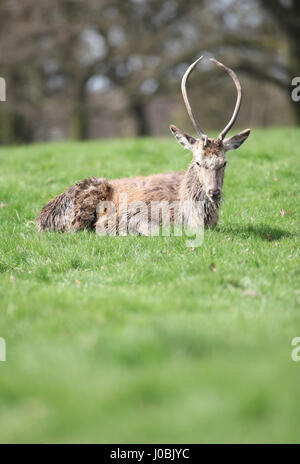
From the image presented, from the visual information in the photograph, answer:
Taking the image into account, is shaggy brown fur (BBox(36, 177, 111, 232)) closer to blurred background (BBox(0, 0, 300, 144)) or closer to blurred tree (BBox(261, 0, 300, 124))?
blurred background (BBox(0, 0, 300, 144))

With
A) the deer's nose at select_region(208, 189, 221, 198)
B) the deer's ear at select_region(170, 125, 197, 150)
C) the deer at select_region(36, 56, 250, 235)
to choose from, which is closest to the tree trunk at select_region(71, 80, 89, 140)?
the deer at select_region(36, 56, 250, 235)

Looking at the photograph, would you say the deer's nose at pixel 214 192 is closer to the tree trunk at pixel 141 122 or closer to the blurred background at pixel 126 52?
the blurred background at pixel 126 52

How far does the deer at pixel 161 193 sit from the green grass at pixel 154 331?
0.44 m

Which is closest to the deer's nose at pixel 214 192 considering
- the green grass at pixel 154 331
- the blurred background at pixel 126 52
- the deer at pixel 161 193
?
the deer at pixel 161 193

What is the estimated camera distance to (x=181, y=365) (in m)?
3.66

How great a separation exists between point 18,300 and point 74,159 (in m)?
7.38

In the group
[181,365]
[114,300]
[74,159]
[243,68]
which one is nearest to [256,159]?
[74,159]

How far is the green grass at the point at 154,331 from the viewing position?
3070 mm

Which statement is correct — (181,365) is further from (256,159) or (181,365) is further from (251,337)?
(256,159)

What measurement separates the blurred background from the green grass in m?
16.8

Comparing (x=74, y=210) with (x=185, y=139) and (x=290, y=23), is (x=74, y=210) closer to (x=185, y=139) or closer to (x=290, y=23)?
(x=185, y=139)

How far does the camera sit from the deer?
7096 mm

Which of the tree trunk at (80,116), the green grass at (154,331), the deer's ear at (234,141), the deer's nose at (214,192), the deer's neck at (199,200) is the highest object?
the tree trunk at (80,116)

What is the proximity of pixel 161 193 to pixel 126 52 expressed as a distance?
2069 centimetres
